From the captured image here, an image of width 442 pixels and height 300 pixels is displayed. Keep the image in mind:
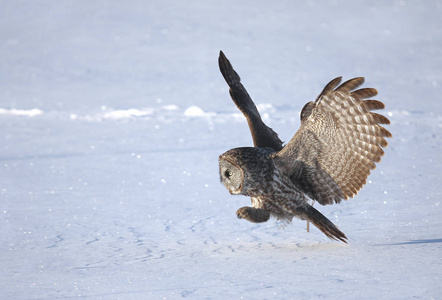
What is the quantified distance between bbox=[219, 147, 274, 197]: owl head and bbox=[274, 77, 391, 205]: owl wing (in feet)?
0.30

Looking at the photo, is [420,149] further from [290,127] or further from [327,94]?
[327,94]

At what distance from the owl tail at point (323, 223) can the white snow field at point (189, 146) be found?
0.09 meters

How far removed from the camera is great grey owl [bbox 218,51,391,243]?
11.1 ft

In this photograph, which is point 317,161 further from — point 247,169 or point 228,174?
point 228,174

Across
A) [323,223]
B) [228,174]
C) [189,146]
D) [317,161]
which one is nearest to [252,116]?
[228,174]

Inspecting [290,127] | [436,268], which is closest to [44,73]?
[290,127]

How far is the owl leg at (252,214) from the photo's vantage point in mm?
3650

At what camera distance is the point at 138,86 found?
9.56m

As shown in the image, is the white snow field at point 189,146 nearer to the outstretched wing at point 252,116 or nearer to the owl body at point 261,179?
the owl body at point 261,179

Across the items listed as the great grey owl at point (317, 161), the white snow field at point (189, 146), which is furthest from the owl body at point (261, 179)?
the white snow field at point (189, 146)

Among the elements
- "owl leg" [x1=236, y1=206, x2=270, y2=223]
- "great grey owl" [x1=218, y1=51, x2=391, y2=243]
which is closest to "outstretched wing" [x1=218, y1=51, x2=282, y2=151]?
"great grey owl" [x1=218, y1=51, x2=391, y2=243]

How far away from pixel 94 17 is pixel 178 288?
944cm

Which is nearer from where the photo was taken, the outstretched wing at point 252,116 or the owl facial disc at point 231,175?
the owl facial disc at point 231,175

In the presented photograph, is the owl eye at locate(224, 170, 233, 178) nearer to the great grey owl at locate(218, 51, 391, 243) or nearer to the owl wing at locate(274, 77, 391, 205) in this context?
the great grey owl at locate(218, 51, 391, 243)
